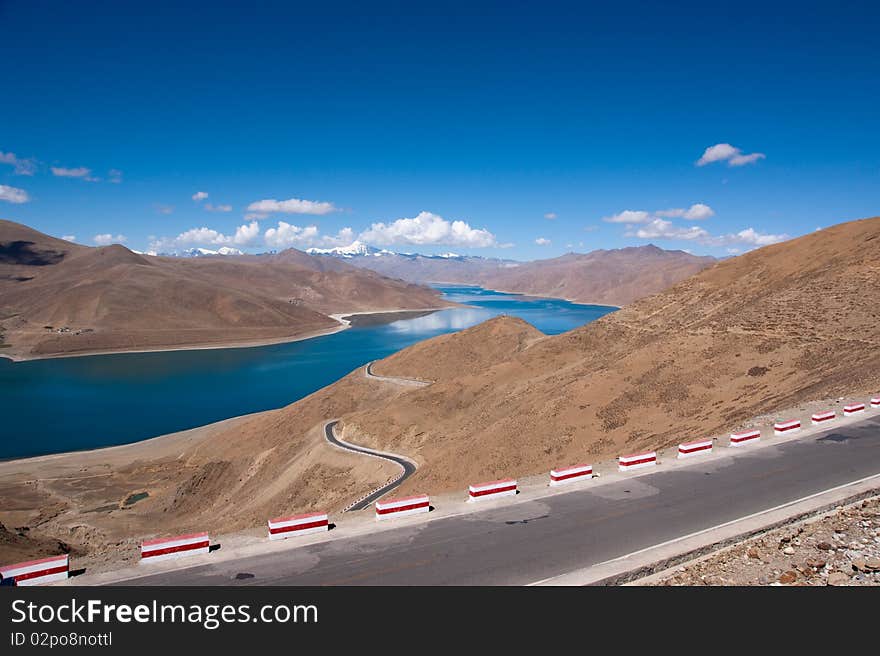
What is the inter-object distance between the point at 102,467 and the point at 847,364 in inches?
2698

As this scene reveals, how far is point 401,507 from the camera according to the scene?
58.4ft

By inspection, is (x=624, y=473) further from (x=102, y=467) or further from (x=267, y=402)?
(x=267, y=402)

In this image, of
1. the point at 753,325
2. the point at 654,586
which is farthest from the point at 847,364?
the point at 654,586

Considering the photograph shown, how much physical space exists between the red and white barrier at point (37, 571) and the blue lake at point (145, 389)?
6481 centimetres

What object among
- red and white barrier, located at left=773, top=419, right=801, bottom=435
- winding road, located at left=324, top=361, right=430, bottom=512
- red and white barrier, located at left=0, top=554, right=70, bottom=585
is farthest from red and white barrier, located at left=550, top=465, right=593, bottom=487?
red and white barrier, located at left=0, top=554, right=70, bottom=585

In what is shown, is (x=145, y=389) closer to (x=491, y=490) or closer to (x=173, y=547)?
(x=173, y=547)

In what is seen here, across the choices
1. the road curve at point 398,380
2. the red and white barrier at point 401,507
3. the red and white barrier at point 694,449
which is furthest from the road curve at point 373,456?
the red and white barrier at point 694,449

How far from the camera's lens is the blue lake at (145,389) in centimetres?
7569

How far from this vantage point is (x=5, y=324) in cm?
16662

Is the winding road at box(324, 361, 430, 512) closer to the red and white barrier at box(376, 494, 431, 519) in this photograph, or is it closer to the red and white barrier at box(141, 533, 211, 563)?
the red and white barrier at box(376, 494, 431, 519)

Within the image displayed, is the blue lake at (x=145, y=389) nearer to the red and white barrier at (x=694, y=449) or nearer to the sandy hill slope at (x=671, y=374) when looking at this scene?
the sandy hill slope at (x=671, y=374)

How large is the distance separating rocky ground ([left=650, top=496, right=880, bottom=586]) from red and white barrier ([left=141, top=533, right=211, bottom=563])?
472 inches

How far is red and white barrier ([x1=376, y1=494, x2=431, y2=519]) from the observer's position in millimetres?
17500

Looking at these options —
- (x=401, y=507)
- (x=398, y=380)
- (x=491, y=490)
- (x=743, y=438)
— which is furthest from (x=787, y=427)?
(x=398, y=380)
